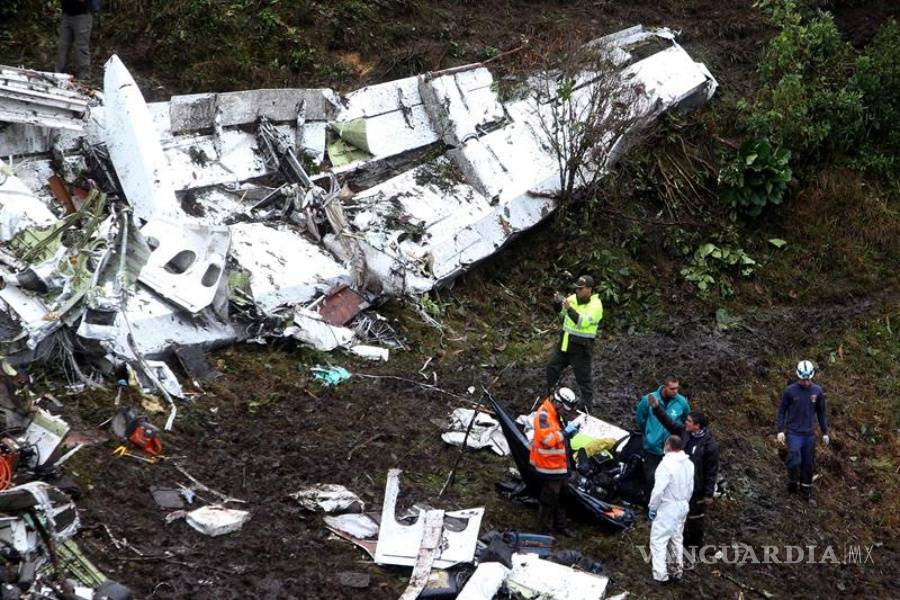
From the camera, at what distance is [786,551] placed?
26.9ft

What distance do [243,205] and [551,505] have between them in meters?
4.62

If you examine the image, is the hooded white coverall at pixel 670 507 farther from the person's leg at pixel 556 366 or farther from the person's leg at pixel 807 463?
the person's leg at pixel 556 366

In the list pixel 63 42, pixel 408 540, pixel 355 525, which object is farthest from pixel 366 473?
pixel 63 42

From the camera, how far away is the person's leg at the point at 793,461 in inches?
350

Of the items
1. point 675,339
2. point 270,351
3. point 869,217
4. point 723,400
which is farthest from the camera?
point 869,217

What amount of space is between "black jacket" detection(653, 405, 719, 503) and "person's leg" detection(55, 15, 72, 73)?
7325 mm

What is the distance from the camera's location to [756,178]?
13.0 meters

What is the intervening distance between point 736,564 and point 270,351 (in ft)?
13.4

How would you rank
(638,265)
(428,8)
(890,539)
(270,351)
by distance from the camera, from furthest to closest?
(428,8) → (638,265) → (270,351) → (890,539)

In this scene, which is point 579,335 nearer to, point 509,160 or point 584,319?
point 584,319

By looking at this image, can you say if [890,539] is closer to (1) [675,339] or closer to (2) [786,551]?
(2) [786,551]

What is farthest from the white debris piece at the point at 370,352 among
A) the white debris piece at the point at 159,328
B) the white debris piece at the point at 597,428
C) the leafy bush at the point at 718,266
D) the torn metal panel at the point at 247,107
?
the leafy bush at the point at 718,266

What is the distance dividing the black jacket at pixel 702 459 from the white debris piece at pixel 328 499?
225cm

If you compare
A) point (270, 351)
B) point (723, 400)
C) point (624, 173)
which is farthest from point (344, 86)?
point (723, 400)
